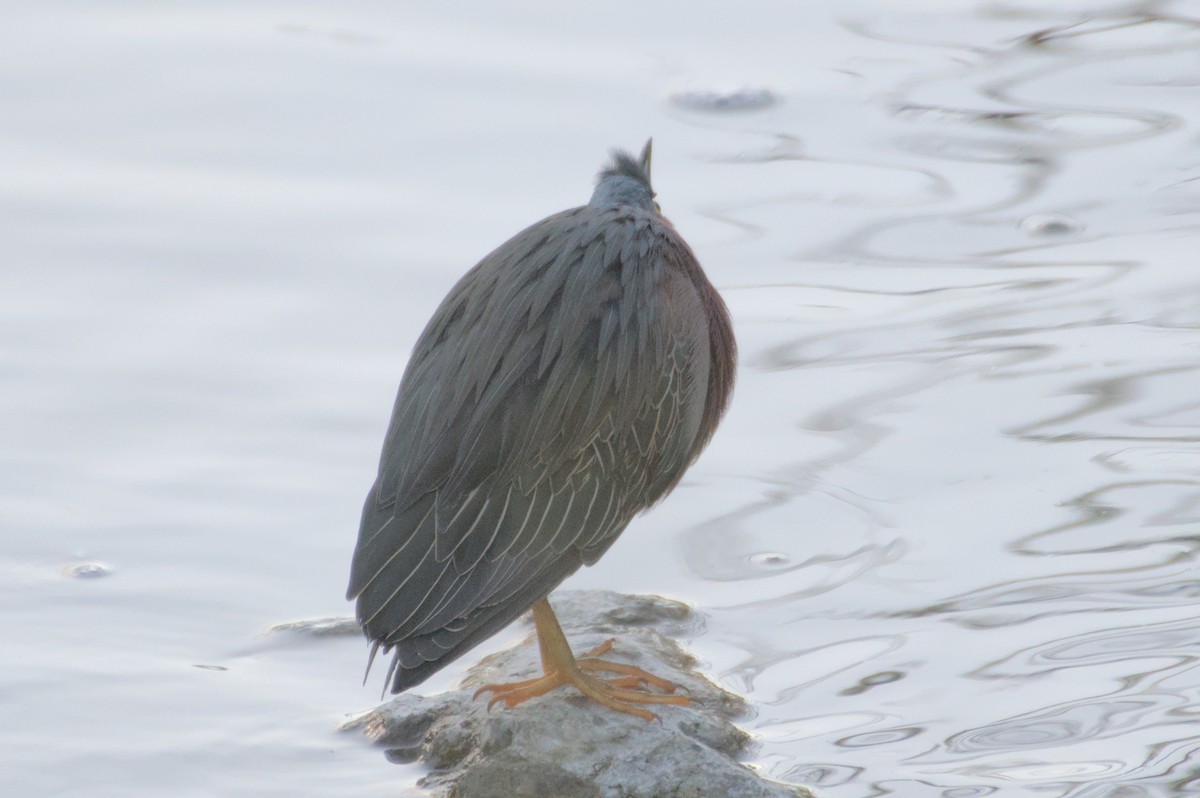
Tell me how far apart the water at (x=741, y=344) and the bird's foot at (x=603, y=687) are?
27cm

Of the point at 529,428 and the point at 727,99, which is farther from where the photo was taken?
the point at 727,99

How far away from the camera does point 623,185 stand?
496 centimetres

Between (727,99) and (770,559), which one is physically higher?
(727,99)

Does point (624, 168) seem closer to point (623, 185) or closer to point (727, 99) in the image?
point (623, 185)

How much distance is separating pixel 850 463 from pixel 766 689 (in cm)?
118

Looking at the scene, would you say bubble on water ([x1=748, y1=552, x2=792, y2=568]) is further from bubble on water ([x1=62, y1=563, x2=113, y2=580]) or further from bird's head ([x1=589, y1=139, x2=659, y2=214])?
bubble on water ([x1=62, y1=563, x2=113, y2=580])

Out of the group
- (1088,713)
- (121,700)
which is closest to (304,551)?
(121,700)

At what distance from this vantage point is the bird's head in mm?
4941

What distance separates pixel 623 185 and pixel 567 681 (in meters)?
1.42

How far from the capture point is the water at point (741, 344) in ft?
15.3

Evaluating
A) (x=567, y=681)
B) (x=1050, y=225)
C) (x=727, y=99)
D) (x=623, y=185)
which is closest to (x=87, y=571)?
(x=567, y=681)

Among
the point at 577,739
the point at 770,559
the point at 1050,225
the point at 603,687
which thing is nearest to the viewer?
the point at 577,739

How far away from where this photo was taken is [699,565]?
17.4 feet

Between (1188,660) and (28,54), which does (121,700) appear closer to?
(1188,660)
